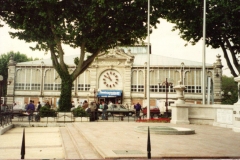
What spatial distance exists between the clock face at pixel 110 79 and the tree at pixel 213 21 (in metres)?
20.6

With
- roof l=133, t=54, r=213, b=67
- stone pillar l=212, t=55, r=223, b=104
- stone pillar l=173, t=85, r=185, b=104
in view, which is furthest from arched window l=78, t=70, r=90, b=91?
stone pillar l=173, t=85, r=185, b=104

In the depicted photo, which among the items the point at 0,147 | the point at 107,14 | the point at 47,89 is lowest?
the point at 0,147

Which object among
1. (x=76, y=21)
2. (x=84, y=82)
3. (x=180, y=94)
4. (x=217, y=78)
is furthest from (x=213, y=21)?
(x=84, y=82)

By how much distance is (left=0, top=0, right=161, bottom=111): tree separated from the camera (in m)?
22.5

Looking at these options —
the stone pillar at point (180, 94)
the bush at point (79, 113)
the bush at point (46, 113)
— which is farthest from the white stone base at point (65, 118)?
the stone pillar at point (180, 94)

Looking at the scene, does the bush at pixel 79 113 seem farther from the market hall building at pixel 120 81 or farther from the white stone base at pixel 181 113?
the market hall building at pixel 120 81

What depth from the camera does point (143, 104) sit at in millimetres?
46406

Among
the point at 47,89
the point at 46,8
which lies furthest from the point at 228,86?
the point at 46,8

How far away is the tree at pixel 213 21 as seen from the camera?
2422 centimetres

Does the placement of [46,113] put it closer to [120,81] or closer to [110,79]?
[110,79]

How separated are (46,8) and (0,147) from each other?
48.3ft

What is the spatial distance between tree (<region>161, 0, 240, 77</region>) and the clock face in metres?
20.6

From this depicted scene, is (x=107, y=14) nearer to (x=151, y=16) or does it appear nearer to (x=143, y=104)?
(x=151, y=16)

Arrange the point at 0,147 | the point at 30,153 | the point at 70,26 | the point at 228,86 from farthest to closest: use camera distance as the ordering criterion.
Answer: the point at 228,86
the point at 70,26
the point at 0,147
the point at 30,153
